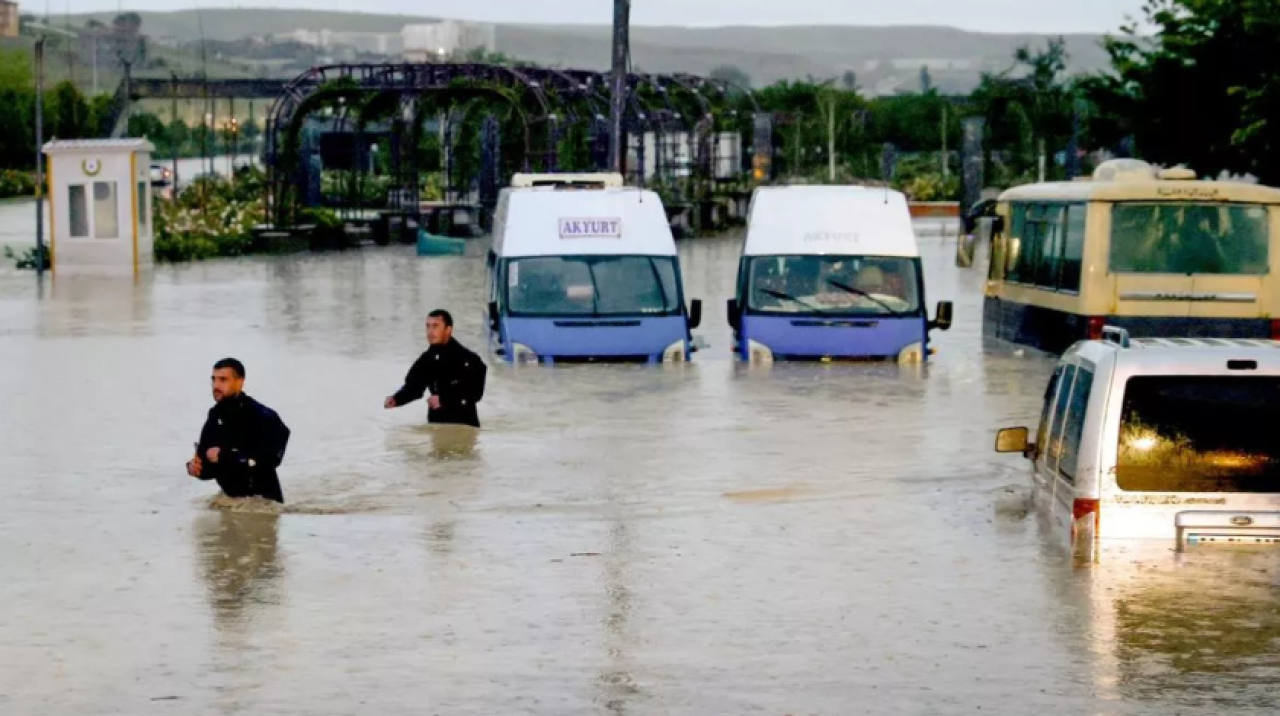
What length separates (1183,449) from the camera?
12.7 metres

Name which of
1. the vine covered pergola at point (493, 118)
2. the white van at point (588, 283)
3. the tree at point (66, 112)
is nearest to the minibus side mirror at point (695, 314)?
the white van at point (588, 283)

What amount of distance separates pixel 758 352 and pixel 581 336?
7.09 feet

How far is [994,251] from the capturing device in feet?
107

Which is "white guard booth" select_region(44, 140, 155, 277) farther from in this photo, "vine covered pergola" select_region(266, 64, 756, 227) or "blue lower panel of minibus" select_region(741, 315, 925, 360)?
"blue lower panel of minibus" select_region(741, 315, 925, 360)

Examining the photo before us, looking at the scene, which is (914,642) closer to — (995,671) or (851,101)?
(995,671)

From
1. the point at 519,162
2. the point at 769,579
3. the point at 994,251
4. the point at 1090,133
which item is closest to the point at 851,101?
the point at 519,162

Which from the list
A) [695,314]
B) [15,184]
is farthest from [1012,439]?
[15,184]

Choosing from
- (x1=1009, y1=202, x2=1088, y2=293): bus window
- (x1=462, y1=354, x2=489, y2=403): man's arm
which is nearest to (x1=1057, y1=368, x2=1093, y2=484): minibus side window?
(x1=462, y1=354, x2=489, y2=403): man's arm

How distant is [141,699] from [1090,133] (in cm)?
4127

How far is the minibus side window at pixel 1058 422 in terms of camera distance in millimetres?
13938

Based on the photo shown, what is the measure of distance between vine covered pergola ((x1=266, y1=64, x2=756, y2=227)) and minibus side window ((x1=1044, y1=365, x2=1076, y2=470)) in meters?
42.5

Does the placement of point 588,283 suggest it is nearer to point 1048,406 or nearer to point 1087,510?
point 1048,406

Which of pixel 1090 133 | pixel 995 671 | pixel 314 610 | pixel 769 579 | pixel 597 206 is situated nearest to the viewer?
pixel 995 671

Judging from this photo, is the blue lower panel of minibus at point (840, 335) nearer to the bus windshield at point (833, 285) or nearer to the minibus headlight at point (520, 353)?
the bus windshield at point (833, 285)
